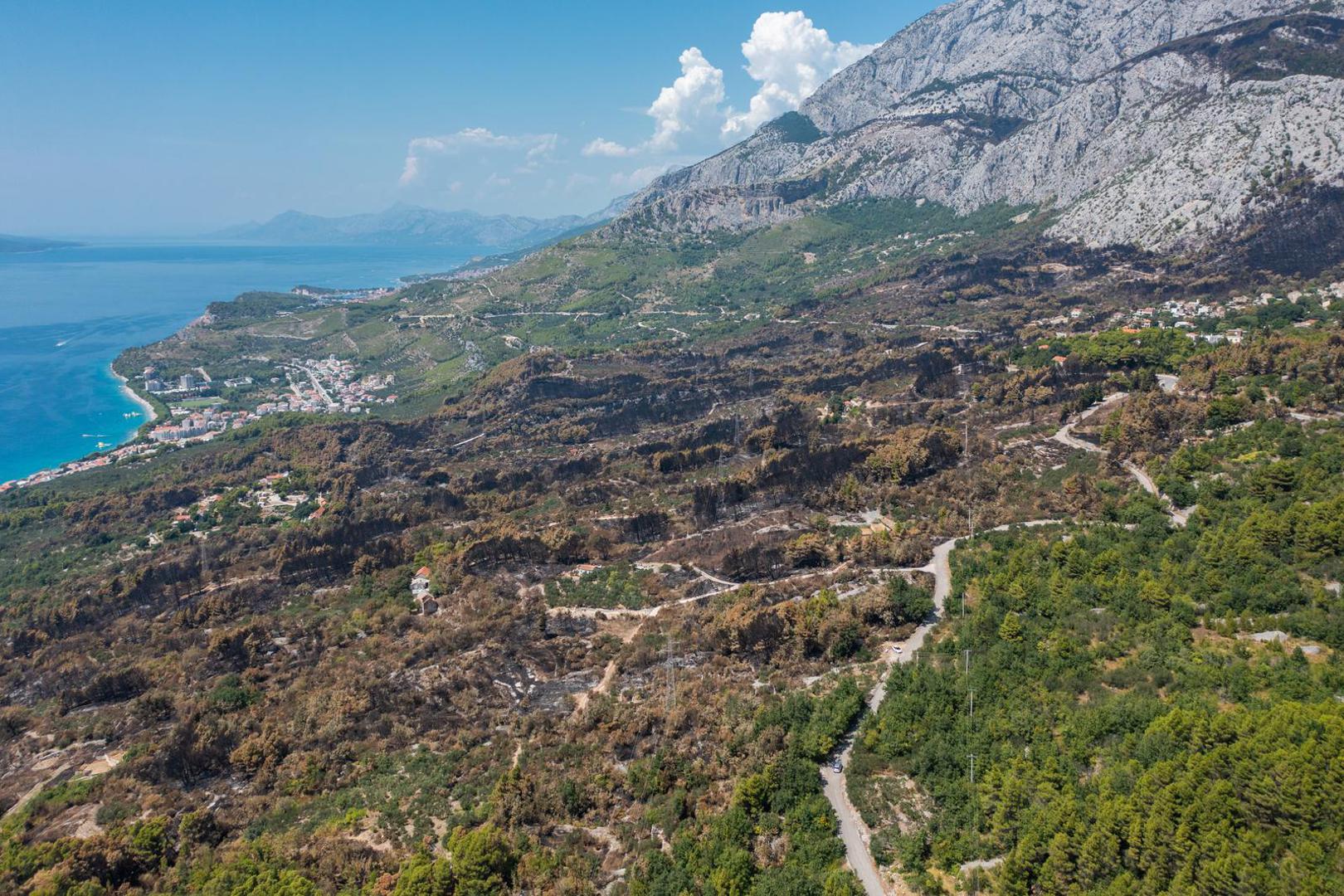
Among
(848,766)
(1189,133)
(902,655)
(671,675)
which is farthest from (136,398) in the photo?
(1189,133)

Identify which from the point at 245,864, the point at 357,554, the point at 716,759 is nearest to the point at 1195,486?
the point at 716,759

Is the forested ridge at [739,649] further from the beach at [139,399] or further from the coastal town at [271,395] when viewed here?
the beach at [139,399]

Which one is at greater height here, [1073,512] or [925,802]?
[1073,512]

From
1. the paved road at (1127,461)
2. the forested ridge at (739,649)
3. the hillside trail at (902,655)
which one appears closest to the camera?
the forested ridge at (739,649)

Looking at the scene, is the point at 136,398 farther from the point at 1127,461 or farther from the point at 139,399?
the point at 1127,461

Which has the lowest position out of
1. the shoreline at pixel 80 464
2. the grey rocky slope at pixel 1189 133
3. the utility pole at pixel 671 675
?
the shoreline at pixel 80 464

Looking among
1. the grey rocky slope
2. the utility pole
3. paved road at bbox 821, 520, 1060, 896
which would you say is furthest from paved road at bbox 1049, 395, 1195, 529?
the grey rocky slope

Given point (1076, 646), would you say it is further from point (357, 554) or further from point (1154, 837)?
point (357, 554)

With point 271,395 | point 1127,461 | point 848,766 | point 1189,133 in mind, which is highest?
point 1189,133

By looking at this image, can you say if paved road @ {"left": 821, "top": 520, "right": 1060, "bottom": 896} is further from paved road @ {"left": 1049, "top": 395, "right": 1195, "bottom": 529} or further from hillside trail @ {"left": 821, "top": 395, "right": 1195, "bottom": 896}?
paved road @ {"left": 1049, "top": 395, "right": 1195, "bottom": 529}

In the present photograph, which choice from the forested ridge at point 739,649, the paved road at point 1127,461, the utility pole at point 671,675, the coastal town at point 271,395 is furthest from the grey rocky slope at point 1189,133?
the coastal town at point 271,395

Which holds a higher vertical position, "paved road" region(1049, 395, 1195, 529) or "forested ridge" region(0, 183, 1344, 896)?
"paved road" region(1049, 395, 1195, 529)
